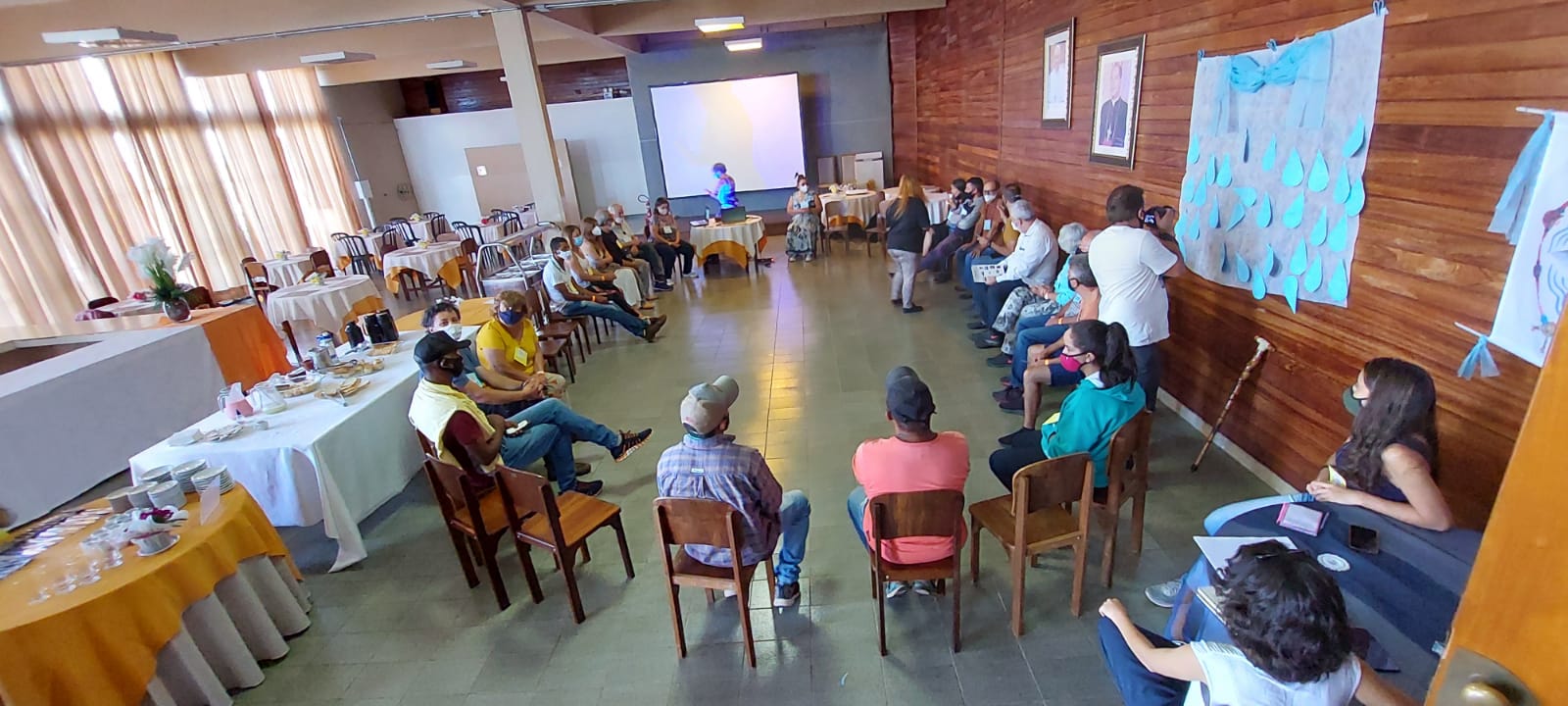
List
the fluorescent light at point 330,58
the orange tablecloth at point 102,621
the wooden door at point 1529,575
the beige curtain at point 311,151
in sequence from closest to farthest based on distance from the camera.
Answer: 1. the wooden door at point 1529,575
2. the orange tablecloth at point 102,621
3. the fluorescent light at point 330,58
4. the beige curtain at point 311,151

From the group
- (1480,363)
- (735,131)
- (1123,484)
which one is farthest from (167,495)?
(735,131)

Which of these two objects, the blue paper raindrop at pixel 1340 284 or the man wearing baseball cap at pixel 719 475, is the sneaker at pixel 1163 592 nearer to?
the blue paper raindrop at pixel 1340 284

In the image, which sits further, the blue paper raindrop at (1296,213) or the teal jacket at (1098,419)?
the blue paper raindrop at (1296,213)

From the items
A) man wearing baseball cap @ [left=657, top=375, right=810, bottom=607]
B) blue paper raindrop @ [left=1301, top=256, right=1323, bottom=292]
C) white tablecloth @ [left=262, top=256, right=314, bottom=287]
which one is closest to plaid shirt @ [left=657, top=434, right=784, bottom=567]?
man wearing baseball cap @ [left=657, top=375, right=810, bottom=607]

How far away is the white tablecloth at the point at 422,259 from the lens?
784 centimetres

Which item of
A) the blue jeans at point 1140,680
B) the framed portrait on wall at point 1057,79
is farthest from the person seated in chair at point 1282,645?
the framed portrait on wall at point 1057,79

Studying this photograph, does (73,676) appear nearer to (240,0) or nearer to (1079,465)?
(1079,465)

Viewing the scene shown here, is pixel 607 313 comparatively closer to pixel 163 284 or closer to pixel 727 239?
pixel 727 239

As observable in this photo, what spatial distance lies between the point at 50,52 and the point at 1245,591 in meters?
10.00

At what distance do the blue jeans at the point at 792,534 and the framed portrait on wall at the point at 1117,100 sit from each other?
3.17 meters

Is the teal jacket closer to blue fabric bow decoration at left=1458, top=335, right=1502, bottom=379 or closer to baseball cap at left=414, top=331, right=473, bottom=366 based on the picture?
blue fabric bow decoration at left=1458, top=335, right=1502, bottom=379

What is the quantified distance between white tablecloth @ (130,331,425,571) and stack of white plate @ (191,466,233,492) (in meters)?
0.29

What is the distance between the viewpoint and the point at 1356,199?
98.5 inches

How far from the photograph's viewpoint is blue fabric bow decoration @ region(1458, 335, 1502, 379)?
6.77ft
